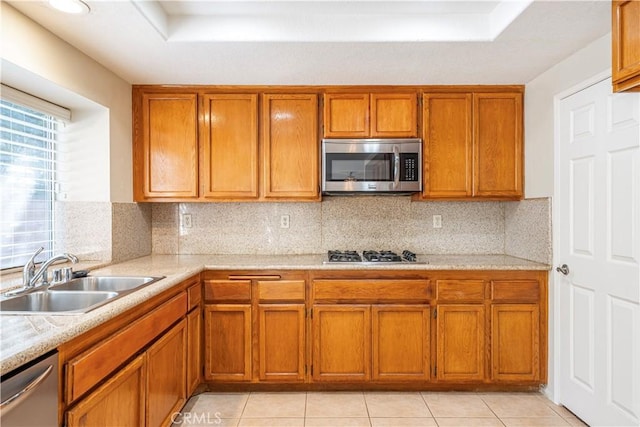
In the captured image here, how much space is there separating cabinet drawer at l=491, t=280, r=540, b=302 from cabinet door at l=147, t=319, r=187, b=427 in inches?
81.9

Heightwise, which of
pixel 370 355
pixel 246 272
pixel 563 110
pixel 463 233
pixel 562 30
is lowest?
pixel 370 355

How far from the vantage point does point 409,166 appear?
2.72 metres

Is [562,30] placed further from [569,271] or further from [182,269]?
[182,269]

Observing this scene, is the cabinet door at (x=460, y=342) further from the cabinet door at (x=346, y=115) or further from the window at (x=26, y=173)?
the window at (x=26, y=173)

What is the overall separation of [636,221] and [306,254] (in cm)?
215

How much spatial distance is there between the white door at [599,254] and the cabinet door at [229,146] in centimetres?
215

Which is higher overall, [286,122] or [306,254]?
[286,122]

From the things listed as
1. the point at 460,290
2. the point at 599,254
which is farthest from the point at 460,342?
the point at 599,254

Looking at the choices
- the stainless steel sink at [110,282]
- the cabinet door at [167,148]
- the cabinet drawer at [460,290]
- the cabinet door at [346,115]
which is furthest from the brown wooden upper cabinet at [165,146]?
the cabinet drawer at [460,290]

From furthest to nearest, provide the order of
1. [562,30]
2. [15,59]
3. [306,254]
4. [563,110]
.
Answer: [306,254]
[563,110]
[562,30]
[15,59]

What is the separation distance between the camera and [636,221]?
1.82 m

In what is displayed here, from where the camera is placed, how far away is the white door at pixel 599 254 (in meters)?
1.85

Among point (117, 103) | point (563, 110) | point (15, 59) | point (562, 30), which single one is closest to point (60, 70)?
point (15, 59)

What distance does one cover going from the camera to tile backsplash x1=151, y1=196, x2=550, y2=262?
3.09 metres
